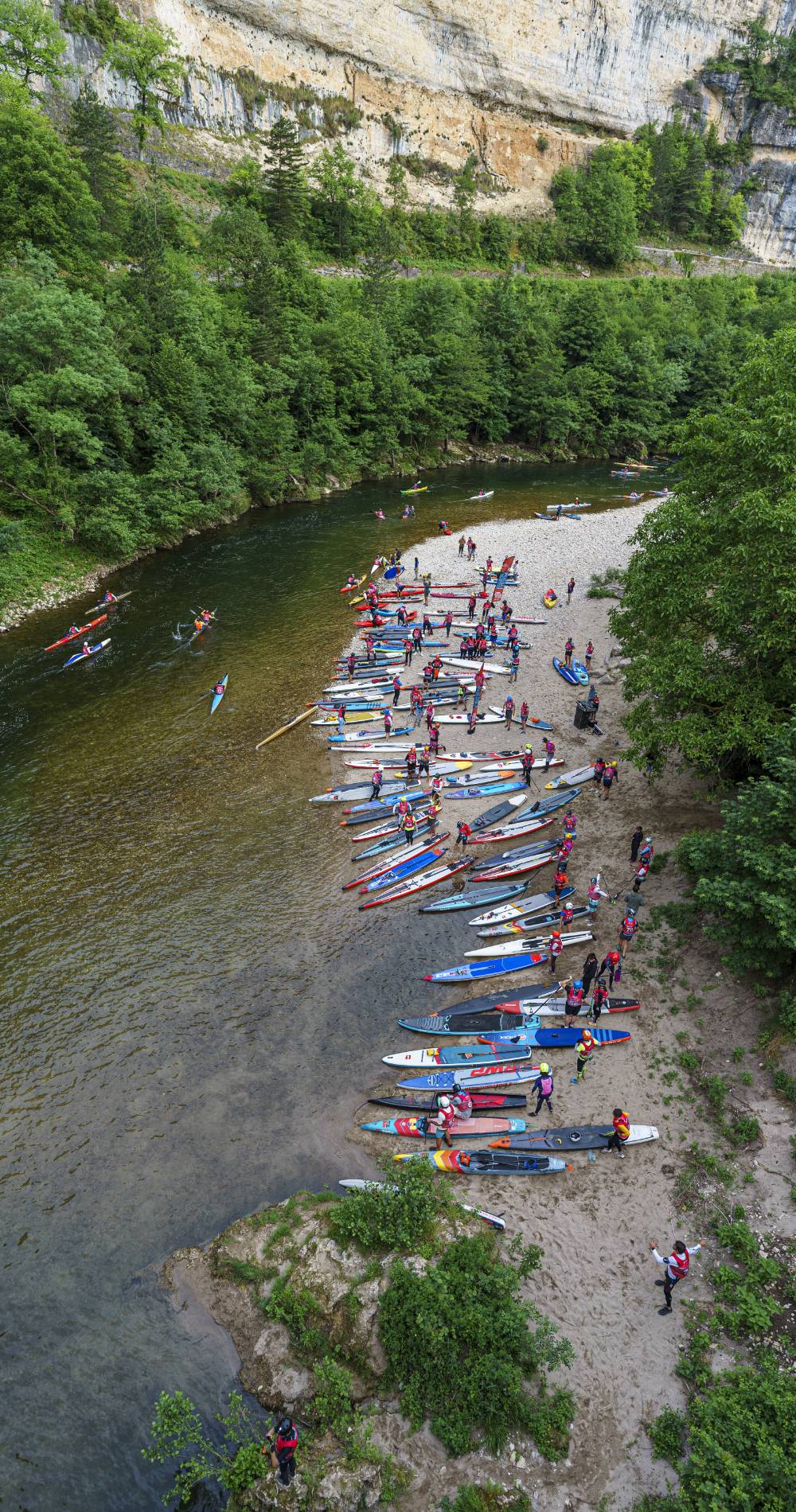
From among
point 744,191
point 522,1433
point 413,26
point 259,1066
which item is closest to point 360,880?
point 259,1066

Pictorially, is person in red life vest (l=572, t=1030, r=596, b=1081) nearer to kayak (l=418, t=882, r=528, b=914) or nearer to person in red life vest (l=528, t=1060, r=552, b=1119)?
person in red life vest (l=528, t=1060, r=552, b=1119)

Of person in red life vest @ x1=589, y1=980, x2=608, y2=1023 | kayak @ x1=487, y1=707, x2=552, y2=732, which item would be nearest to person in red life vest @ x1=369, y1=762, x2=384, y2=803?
kayak @ x1=487, y1=707, x2=552, y2=732

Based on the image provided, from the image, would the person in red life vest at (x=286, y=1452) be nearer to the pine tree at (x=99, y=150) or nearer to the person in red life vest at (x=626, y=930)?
the person in red life vest at (x=626, y=930)

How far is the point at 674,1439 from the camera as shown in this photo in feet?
34.6

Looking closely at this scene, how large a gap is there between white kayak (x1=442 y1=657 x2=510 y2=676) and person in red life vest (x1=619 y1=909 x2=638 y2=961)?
668 inches

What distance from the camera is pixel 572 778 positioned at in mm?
26453

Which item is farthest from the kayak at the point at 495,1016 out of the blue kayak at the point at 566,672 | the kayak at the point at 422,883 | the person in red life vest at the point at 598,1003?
the blue kayak at the point at 566,672

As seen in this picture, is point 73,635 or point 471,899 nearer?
point 471,899

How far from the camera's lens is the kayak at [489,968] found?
19391mm

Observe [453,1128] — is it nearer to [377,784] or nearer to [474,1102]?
[474,1102]

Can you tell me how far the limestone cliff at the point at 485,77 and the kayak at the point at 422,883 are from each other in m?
83.2

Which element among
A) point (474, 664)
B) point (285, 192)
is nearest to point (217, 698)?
point (474, 664)

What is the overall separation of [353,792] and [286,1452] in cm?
1814

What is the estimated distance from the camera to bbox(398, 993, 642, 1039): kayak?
58.1ft
